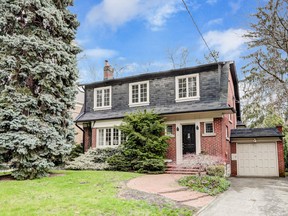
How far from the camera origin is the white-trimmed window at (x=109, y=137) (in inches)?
653

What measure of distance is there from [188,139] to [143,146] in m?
2.79

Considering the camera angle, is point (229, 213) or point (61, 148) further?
point (61, 148)

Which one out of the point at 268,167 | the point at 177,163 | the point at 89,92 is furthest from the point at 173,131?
the point at 89,92

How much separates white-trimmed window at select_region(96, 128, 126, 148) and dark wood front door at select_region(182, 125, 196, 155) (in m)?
4.20

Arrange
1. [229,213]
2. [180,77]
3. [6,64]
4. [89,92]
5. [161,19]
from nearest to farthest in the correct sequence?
[229,213] → [6,64] → [161,19] → [180,77] → [89,92]

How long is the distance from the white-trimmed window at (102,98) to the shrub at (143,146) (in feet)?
12.4

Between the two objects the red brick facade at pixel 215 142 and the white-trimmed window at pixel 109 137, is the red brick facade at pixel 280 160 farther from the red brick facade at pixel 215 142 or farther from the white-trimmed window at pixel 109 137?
the white-trimmed window at pixel 109 137

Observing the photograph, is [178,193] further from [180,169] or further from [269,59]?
[269,59]

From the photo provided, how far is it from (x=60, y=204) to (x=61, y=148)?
553cm

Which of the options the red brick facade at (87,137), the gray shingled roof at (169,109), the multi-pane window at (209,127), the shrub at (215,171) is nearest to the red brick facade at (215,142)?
the multi-pane window at (209,127)

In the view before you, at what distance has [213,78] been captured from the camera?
47.0 feet

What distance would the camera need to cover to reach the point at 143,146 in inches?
541

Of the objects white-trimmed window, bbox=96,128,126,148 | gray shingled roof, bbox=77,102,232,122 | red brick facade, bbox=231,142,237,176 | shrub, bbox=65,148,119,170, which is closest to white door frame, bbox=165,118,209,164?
gray shingled roof, bbox=77,102,232,122

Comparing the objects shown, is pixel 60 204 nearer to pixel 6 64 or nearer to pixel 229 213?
pixel 229 213
